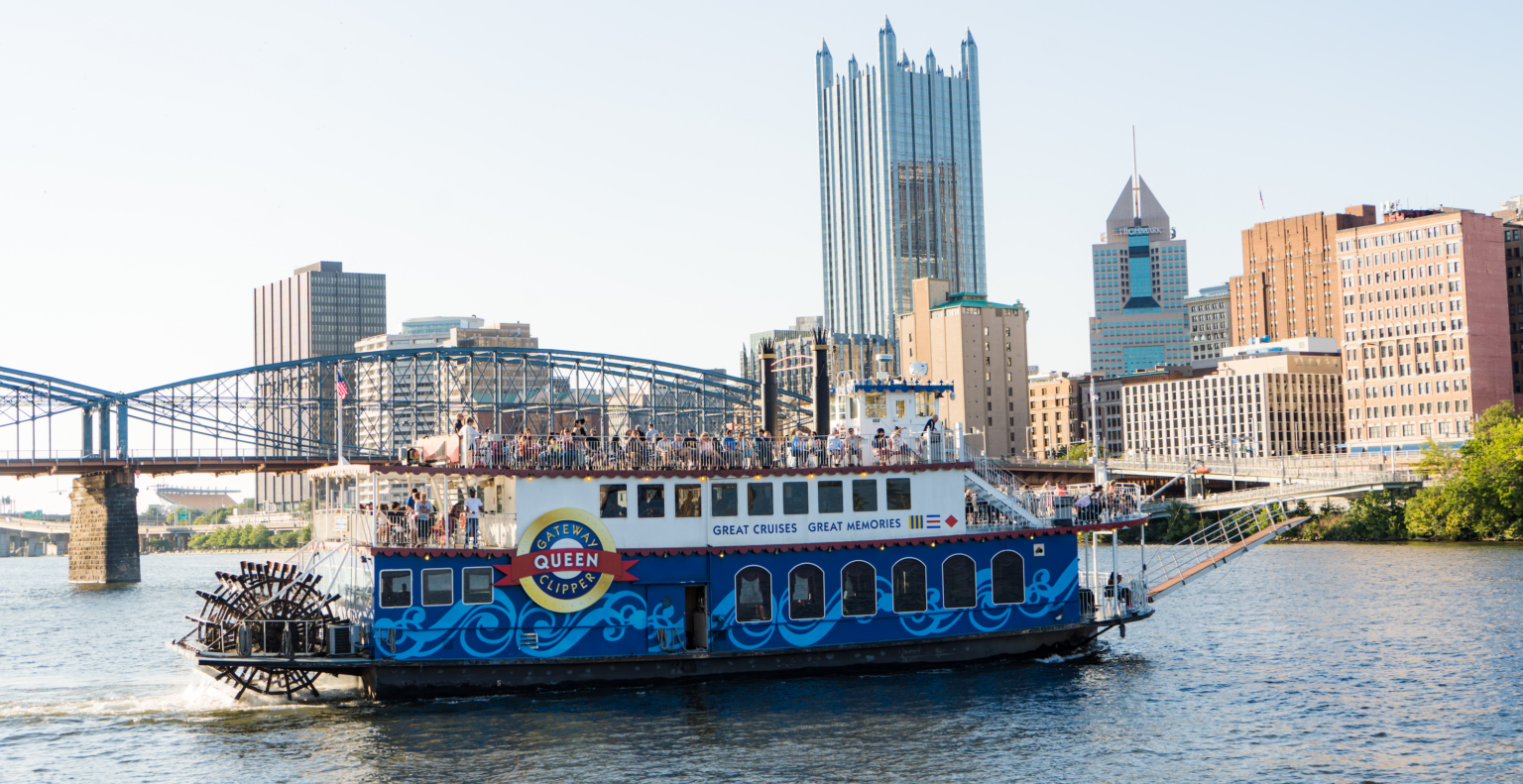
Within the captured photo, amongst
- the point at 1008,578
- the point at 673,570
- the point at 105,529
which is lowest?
the point at 1008,578

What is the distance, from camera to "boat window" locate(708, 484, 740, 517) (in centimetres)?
3572

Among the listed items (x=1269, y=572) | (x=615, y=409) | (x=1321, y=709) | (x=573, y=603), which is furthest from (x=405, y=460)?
(x=615, y=409)

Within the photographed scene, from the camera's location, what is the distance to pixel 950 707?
33.1 m

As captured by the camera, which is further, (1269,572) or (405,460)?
(1269,572)

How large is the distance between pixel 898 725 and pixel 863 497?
7010 mm

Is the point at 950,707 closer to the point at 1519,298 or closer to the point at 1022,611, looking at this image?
the point at 1022,611

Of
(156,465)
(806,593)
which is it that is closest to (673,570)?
(806,593)

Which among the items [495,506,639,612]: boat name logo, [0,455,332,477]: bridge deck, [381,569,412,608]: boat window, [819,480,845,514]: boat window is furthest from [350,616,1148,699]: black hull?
[0,455,332,477]: bridge deck

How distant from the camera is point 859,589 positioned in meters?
36.0

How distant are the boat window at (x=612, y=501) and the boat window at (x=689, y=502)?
4.28 ft

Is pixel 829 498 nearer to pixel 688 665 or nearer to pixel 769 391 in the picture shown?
pixel 688 665

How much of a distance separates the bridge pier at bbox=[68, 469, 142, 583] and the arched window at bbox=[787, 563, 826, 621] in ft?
280

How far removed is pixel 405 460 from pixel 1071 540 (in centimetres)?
1698

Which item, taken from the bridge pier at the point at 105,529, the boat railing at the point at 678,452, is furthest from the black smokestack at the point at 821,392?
the bridge pier at the point at 105,529
